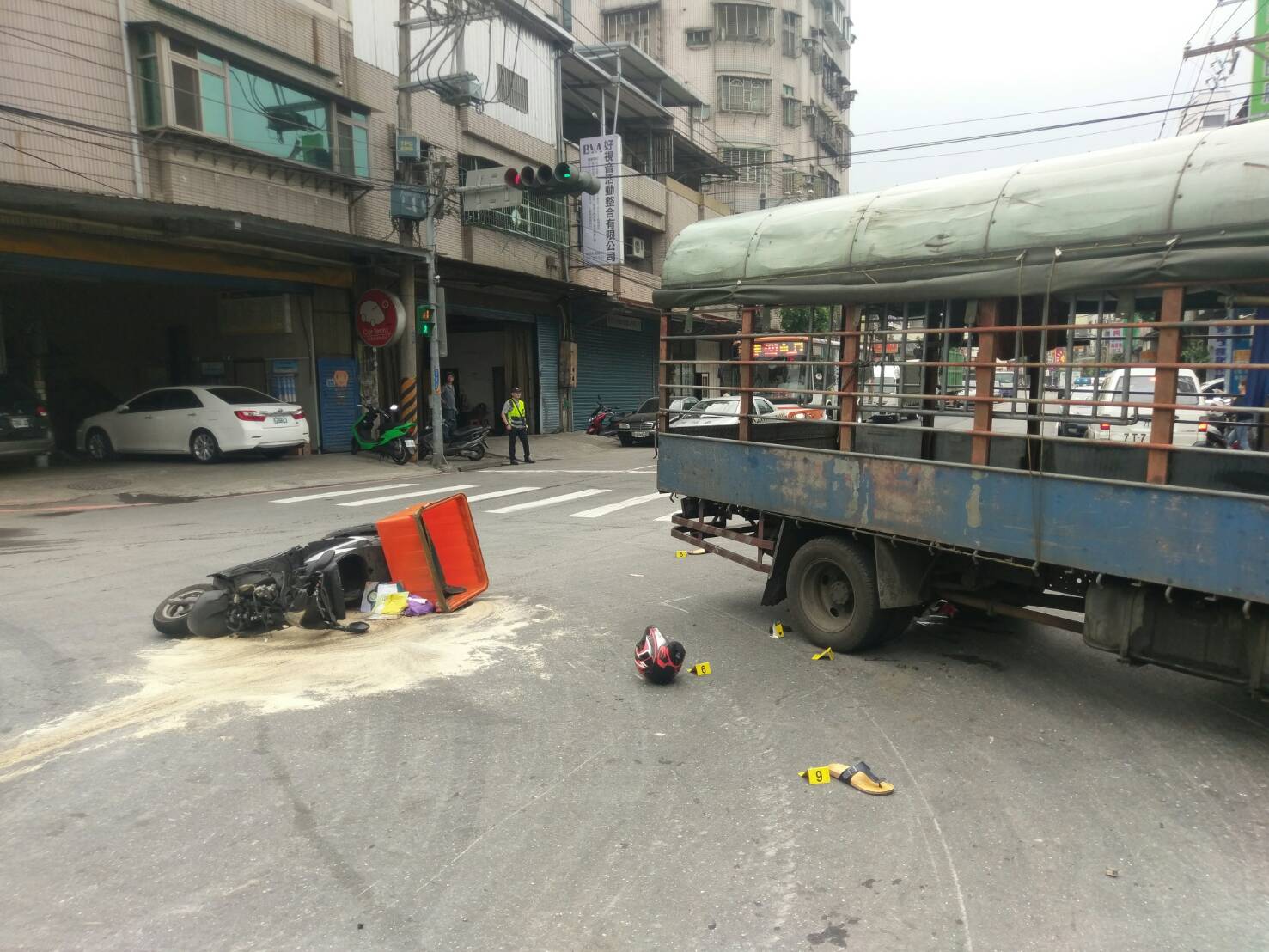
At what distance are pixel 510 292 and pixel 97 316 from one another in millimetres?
11081

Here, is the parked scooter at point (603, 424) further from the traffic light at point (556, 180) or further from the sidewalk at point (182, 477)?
the traffic light at point (556, 180)

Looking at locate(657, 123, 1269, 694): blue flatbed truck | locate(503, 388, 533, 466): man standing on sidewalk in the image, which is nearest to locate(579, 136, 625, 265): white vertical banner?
locate(503, 388, 533, 466): man standing on sidewalk

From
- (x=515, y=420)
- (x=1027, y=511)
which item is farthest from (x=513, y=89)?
(x=1027, y=511)

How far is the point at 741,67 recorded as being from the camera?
5188cm

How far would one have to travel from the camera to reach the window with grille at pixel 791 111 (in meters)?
53.4

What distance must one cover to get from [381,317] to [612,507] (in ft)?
32.5

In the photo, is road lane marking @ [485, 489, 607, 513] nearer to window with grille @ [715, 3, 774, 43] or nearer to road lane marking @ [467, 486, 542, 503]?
road lane marking @ [467, 486, 542, 503]

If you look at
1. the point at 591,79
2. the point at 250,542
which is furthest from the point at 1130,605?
the point at 591,79

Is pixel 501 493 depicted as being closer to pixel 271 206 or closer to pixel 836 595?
pixel 271 206

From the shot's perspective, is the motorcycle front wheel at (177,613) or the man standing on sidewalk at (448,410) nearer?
the motorcycle front wheel at (177,613)

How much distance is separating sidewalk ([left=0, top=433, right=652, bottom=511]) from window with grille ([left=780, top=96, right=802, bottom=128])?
1578 inches

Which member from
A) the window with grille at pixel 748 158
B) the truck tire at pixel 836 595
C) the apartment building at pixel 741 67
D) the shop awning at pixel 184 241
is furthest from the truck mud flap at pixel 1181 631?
the window with grille at pixel 748 158

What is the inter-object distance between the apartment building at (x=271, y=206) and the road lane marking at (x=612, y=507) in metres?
8.34

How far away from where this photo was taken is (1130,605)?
179 inches
